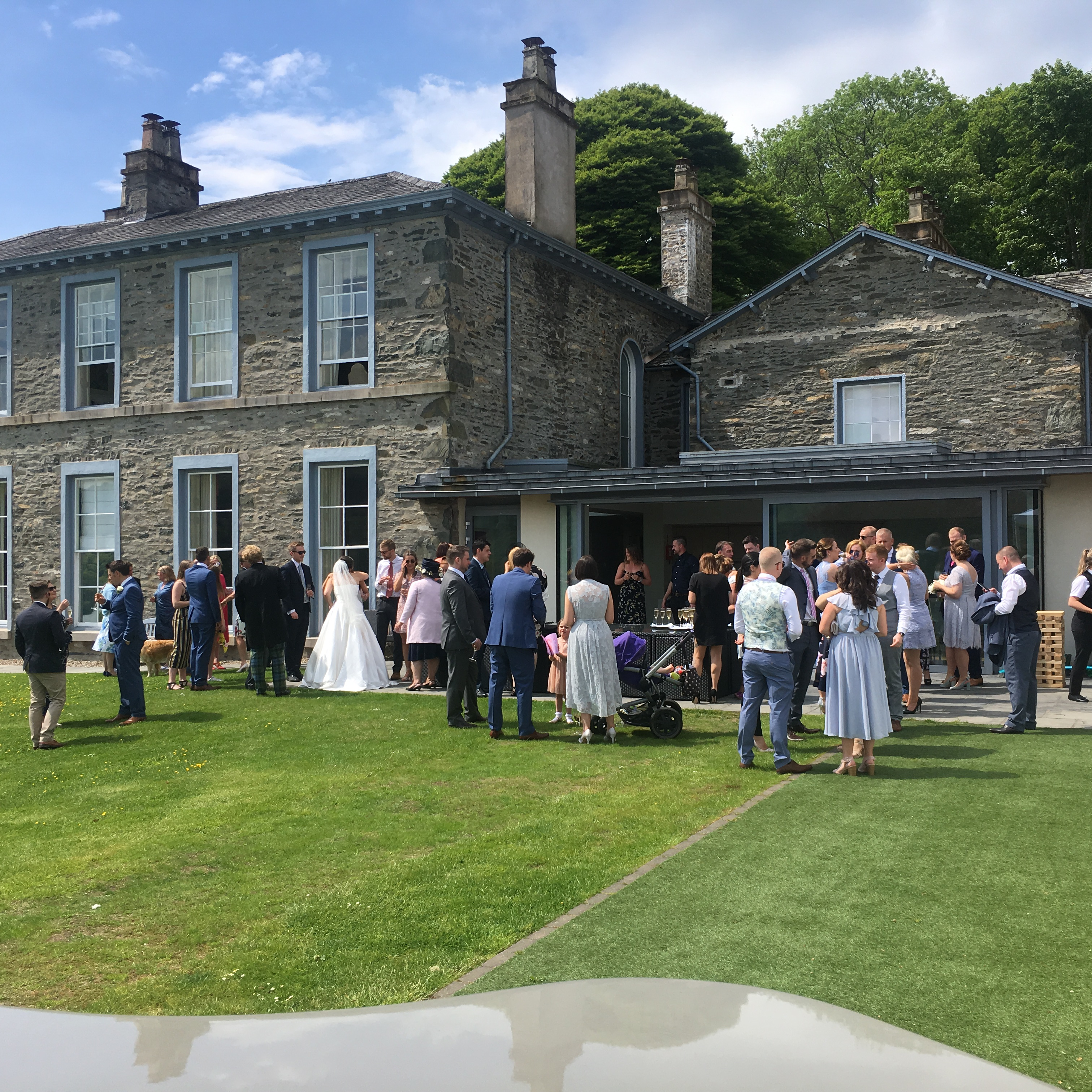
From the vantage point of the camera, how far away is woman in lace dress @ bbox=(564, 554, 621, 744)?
1022 centimetres

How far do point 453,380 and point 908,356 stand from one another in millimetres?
9170

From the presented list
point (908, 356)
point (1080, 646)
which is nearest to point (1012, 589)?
point (1080, 646)

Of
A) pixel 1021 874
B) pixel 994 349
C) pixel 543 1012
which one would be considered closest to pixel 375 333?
pixel 994 349

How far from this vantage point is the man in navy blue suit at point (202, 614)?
564 inches

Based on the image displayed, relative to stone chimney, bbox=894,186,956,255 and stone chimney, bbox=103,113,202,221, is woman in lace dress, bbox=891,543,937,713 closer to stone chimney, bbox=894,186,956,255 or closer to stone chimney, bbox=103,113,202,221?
stone chimney, bbox=894,186,956,255

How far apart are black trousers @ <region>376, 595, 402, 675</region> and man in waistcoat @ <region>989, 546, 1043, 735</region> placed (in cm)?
864

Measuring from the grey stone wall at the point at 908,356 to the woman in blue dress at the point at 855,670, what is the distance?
12269 mm

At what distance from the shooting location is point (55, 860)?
6742 millimetres

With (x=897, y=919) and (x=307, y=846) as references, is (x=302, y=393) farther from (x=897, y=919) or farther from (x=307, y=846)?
(x=897, y=919)

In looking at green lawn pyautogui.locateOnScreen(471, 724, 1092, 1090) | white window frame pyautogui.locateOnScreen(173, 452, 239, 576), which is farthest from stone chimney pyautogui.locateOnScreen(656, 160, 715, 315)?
green lawn pyautogui.locateOnScreen(471, 724, 1092, 1090)

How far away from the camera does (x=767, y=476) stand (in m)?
15.0

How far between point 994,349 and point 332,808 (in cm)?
A: 1636

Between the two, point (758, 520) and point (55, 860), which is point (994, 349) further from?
point (55, 860)

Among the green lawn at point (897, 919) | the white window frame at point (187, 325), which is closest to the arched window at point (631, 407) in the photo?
the white window frame at point (187, 325)
